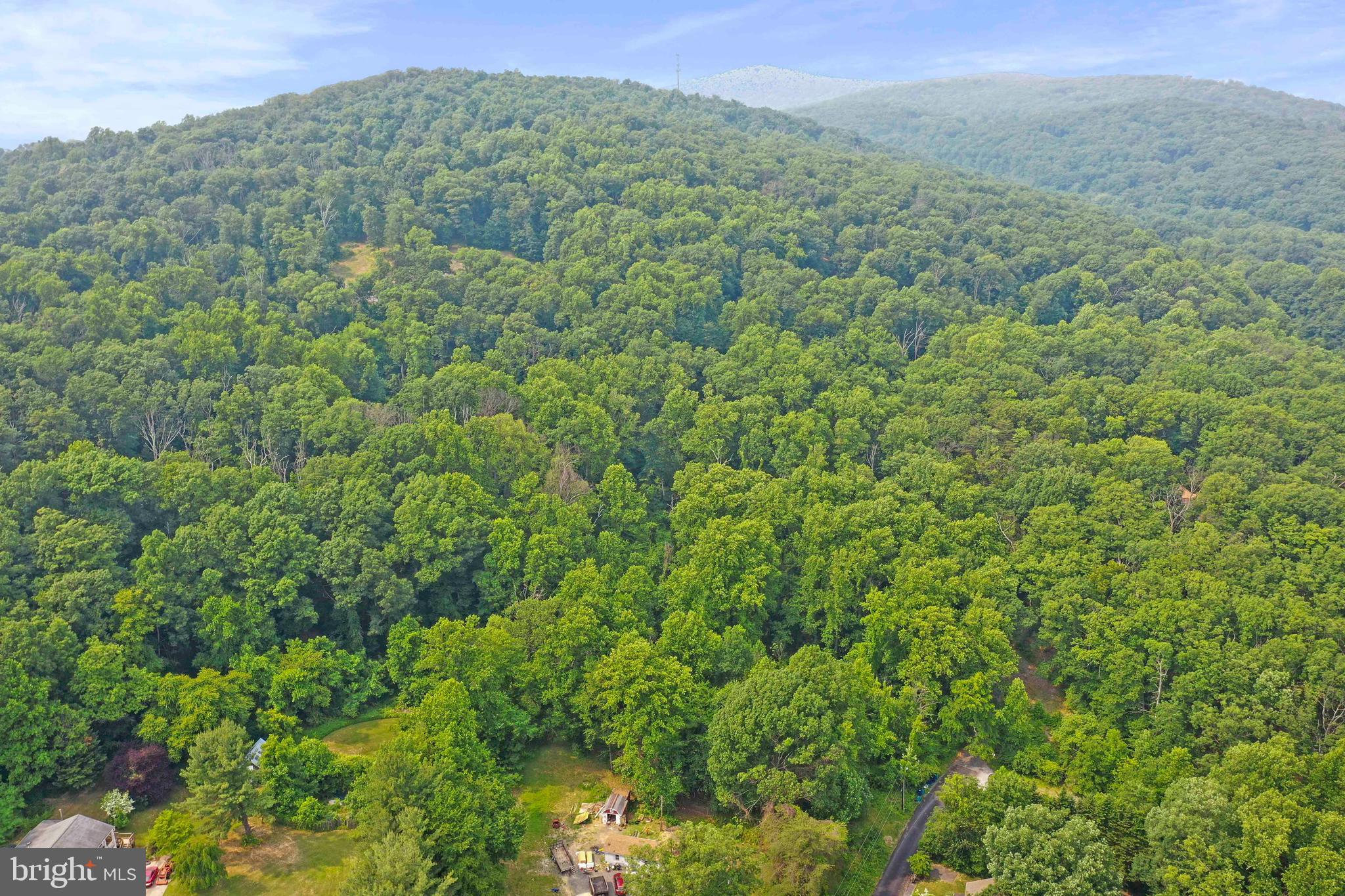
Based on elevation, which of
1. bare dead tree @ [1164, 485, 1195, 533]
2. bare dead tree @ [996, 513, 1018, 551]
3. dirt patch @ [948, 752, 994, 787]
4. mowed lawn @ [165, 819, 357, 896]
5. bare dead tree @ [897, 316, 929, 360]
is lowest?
dirt patch @ [948, 752, 994, 787]

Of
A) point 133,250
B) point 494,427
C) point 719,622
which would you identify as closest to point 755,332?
point 494,427

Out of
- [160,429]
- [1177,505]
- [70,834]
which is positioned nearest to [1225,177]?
[1177,505]

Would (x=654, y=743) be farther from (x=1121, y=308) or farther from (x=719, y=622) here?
(x=1121, y=308)

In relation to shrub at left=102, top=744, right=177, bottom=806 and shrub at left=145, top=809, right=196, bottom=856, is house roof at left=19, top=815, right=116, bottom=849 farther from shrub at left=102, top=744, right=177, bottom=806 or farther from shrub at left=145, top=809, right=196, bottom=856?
shrub at left=145, top=809, right=196, bottom=856

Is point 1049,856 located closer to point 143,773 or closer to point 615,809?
point 615,809

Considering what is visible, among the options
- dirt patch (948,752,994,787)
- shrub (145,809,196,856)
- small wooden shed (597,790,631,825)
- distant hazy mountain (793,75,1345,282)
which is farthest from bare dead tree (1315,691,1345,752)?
distant hazy mountain (793,75,1345,282)

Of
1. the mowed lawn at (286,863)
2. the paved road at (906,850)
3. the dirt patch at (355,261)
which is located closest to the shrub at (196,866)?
the mowed lawn at (286,863)

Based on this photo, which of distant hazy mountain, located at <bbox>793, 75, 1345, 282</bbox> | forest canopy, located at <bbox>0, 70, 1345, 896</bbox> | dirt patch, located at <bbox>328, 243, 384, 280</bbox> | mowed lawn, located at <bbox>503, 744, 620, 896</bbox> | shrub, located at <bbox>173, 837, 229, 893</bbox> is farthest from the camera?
distant hazy mountain, located at <bbox>793, 75, 1345, 282</bbox>
